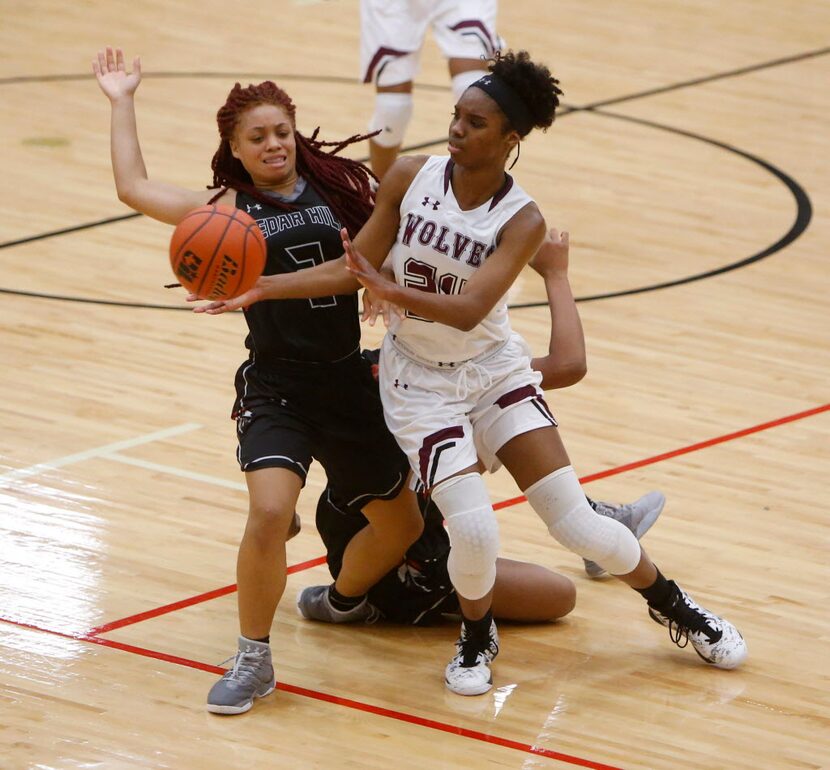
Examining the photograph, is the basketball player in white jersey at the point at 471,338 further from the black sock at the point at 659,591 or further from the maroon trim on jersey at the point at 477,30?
the maroon trim on jersey at the point at 477,30

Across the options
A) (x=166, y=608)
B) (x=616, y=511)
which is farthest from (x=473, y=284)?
(x=166, y=608)

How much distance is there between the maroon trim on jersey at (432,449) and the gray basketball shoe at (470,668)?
0.48 metres

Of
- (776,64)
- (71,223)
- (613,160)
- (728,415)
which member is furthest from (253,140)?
(776,64)

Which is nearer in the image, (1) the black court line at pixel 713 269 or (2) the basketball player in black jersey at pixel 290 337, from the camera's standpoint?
(2) the basketball player in black jersey at pixel 290 337

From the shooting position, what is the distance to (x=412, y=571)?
4.90m

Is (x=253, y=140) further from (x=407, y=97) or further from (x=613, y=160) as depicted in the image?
(x=613, y=160)

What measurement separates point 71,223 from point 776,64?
6.63 metres

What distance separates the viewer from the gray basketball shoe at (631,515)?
17.3ft

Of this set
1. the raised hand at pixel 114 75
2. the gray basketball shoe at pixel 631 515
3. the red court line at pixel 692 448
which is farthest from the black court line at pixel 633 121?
the raised hand at pixel 114 75

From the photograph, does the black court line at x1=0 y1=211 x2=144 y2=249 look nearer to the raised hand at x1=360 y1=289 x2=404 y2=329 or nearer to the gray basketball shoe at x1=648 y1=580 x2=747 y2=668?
the raised hand at x1=360 y1=289 x2=404 y2=329

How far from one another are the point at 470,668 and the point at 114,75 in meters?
1.94

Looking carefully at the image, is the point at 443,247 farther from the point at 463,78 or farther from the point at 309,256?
the point at 463,78

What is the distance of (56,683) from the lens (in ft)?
14.8

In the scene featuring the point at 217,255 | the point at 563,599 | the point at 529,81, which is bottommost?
the point at 563,599
